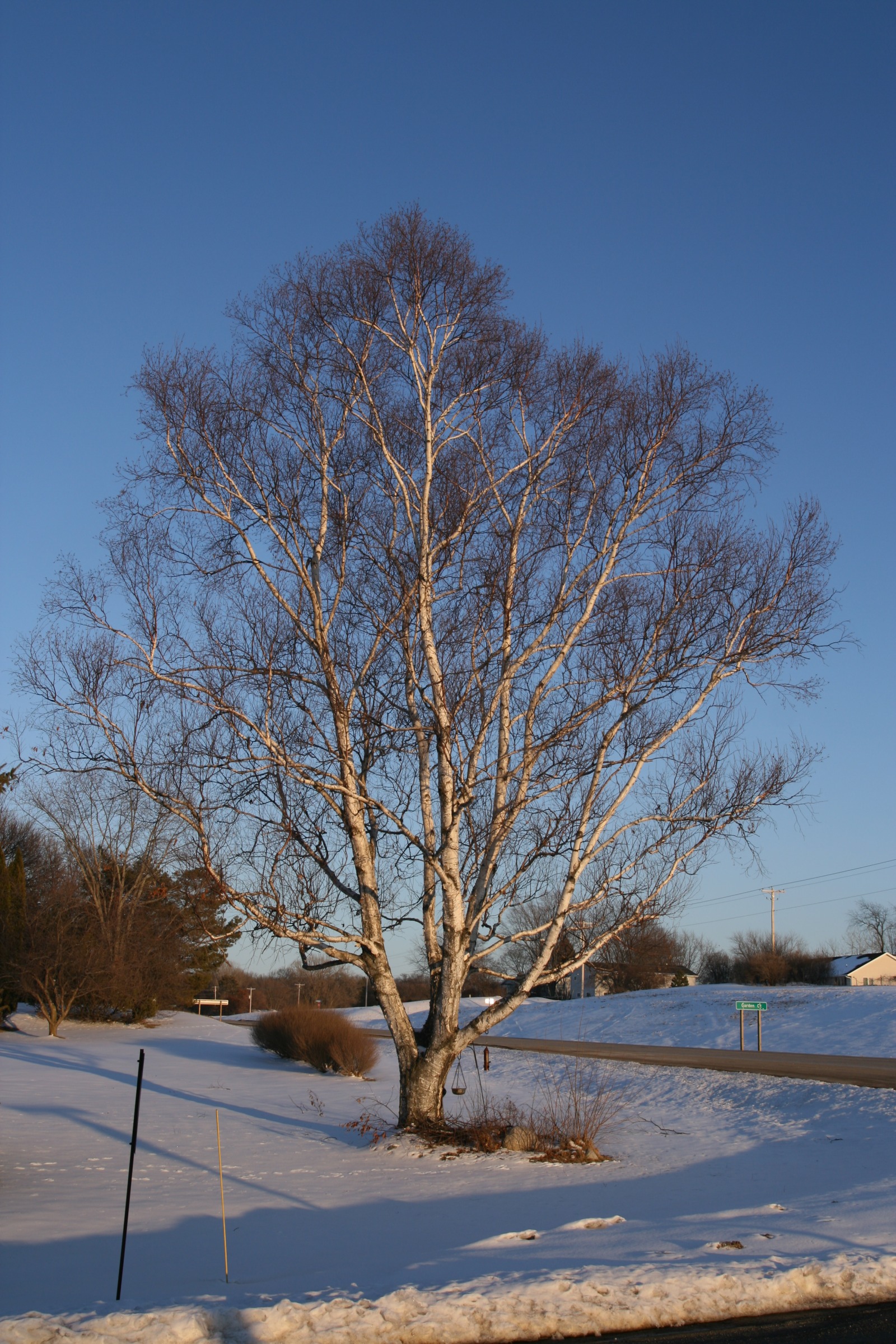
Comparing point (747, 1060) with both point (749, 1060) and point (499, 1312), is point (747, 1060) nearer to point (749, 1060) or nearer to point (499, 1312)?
point (749, 1060)

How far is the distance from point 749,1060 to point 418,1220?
18037 mm

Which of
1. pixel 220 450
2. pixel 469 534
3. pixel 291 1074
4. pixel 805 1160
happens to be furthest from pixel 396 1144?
pixel 291 1074

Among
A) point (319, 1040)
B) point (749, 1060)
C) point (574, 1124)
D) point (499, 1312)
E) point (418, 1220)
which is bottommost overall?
point (749, 1060)

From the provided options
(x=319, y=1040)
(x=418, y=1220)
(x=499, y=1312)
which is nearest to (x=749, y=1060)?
(x=319, y=1040)

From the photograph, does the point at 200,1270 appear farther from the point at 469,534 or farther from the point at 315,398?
the point at 315,398

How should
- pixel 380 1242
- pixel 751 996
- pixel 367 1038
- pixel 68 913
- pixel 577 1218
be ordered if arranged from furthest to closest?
pixel 751 996
pixel 68 913
pixel 367 1038
pixel 577 1218
pixel 380 1242

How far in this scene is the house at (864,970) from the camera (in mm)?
66875

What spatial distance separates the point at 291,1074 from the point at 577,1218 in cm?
1621

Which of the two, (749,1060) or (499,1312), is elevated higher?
(499,1312)

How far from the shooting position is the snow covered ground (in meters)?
5.29

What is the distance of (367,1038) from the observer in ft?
79.9

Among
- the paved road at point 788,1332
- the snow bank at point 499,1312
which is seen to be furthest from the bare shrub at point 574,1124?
the paved road at point 788,1332

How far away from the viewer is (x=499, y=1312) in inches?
207

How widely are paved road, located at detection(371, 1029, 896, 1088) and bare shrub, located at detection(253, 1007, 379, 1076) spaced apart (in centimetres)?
389
